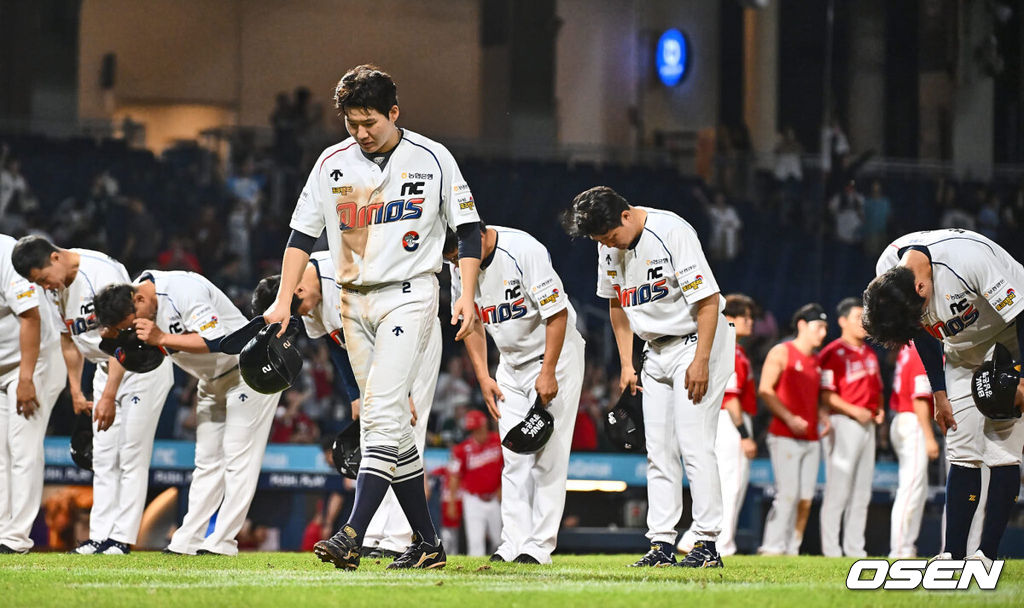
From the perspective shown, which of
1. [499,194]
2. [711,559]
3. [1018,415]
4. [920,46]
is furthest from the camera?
[920,46]

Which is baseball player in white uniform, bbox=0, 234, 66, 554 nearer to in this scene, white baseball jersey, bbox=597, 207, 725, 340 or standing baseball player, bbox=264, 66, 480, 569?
standing baseball player, bbox=264, 66, 480, 569

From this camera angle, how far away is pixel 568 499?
42.0 feet

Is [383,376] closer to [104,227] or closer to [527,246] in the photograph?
[527,246]

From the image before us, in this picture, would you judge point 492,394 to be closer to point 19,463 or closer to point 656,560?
point 656,560

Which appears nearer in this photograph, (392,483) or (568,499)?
(392,483)

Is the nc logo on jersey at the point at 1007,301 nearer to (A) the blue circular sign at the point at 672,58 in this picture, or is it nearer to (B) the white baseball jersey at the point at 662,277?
(B) the white baseball jersey at the point at 662,277

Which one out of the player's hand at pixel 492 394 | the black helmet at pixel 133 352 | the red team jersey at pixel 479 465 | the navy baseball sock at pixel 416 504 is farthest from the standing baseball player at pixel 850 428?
the black helmet at pixel 133 352

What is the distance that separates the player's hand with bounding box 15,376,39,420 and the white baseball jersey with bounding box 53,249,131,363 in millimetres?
402

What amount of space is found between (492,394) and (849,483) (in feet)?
16.1

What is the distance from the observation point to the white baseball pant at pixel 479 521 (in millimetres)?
12180

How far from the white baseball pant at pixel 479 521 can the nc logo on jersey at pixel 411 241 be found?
23.6ft

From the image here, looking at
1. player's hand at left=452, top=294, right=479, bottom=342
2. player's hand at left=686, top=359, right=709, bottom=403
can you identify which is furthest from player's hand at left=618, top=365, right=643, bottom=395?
player's hand at left=452, top=294, right=479, bottom=342

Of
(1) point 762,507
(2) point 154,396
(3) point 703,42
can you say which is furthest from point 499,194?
(2) point 154,396

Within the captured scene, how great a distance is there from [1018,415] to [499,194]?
12439 mm
